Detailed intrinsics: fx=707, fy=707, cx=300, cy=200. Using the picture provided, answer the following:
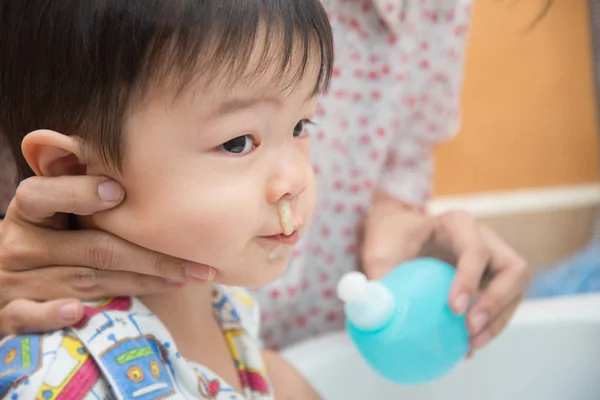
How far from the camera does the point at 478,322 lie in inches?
26.8

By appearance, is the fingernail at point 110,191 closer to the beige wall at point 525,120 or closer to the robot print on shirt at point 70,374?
the robot print on shirt at point 70,374

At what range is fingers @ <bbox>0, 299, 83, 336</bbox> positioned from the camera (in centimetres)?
48

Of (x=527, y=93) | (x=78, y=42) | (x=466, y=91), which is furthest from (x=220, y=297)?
(x=527, y=93)

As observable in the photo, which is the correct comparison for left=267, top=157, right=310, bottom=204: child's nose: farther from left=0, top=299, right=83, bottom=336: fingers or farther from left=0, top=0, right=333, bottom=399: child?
left=0, top=299, right=83, bottom=336: fingers

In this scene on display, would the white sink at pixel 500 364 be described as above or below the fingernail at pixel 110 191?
below

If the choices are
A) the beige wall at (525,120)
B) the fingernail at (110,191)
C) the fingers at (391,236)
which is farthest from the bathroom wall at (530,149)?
the fingernail at (110,191)

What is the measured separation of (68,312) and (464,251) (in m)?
0.44

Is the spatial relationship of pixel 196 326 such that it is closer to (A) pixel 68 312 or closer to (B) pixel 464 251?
(A) pixel 68 312

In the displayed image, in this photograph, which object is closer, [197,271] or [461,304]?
[197,271]

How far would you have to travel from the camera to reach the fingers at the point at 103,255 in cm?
50

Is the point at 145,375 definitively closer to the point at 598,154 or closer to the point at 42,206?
the point at 42,206

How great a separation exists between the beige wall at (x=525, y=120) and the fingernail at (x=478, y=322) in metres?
0.72

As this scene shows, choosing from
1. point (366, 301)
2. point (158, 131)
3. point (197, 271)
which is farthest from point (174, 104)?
point (366, 301)

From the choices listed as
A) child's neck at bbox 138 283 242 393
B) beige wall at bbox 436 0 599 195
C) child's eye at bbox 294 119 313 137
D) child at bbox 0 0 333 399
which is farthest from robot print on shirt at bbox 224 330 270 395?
beige wall at bbox 436 0 599 195
